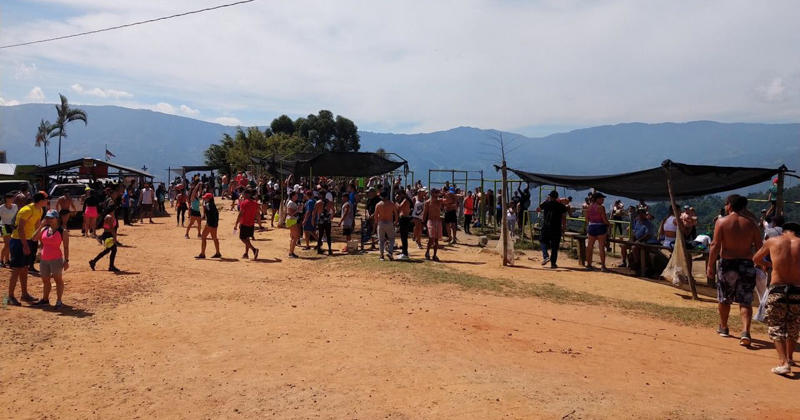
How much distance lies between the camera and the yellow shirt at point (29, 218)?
27.5ft

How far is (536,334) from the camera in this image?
292 inches

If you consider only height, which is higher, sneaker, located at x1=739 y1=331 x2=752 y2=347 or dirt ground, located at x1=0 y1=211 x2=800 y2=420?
sneaker, located at x1=739 y1=331 x2=752 y2=347

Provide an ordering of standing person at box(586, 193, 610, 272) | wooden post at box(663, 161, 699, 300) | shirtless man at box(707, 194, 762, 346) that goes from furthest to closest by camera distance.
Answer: standing person at box(586, 193, 610, 272)
wooden post at box(663, 161, 699, 300)
shirtless man at box(707, 194, 762, 346)

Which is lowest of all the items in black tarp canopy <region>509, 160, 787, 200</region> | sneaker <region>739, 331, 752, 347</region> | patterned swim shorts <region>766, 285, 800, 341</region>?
sneaker <region>739, 331, 752, 347</region>

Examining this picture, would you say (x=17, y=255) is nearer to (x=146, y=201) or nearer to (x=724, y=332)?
(x=724, y=332)

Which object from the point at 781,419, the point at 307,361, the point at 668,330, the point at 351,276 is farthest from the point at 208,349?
the point at 668,330

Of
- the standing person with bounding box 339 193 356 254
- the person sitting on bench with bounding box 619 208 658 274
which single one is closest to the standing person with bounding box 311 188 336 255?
the standing person with bounding box 339 193 356 254

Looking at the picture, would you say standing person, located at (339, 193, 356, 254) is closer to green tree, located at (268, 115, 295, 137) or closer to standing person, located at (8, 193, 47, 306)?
standing person, located at (8, 193, 47, 306)

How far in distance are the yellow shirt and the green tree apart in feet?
178

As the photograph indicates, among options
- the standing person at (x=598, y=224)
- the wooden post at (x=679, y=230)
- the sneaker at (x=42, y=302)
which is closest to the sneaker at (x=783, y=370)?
the wooden post at (x=679, y=230)

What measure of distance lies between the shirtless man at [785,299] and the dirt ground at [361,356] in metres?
0.31

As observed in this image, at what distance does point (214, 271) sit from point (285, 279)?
187 centimetres

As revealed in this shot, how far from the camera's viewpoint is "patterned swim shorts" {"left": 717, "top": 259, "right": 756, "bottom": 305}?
710 cm

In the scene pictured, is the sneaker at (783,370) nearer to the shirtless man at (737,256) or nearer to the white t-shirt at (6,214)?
the shirtless man at (737,256)
